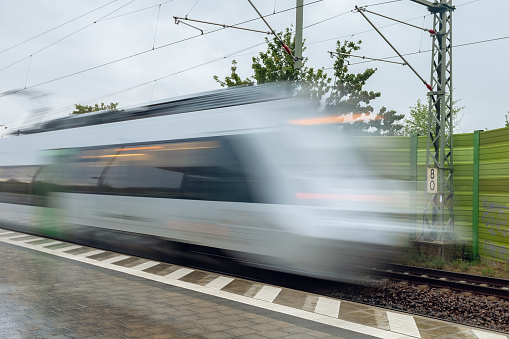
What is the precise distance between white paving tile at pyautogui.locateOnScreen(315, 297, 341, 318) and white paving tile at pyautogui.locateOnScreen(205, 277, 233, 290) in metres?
1.67

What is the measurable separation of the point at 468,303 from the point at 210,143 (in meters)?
5.36

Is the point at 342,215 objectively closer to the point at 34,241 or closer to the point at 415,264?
the point at 415,264

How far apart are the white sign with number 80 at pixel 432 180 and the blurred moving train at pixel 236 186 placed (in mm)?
5541

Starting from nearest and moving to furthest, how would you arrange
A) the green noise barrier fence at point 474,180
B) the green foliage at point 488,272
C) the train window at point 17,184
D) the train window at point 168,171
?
the train window at point 168,171, the green foliage at point 488,272, the green noise barrier fence at point 474,180, the train window at point 17,184

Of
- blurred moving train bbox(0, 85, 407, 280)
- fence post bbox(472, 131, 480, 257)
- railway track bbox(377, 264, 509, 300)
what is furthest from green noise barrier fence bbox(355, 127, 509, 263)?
blurred moving train bbox(0, 85, 407, 280)

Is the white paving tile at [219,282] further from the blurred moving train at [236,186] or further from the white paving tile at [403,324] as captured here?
the white paving tile at [403,324]

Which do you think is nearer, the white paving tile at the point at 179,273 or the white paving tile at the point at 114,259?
the white paving tile at the point at 179,273

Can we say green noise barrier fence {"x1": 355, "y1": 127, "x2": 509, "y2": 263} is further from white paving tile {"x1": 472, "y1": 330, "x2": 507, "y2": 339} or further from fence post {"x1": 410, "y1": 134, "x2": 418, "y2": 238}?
white paving tile {"x1": 472, "y1": 330, "x2": 507, "y2": 339}

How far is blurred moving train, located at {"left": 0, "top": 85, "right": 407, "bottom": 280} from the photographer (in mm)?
7965

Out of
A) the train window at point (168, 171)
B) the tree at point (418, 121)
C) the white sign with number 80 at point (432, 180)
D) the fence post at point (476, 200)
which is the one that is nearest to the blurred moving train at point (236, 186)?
the train window at point (168, 171)

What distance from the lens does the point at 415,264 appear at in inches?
532

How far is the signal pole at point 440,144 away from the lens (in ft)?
47.1

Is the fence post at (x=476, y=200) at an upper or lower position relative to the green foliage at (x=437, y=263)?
upper

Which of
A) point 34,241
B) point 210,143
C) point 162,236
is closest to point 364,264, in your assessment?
point 210,143
